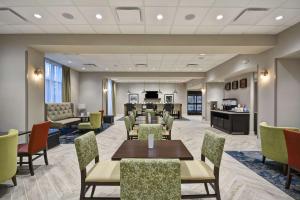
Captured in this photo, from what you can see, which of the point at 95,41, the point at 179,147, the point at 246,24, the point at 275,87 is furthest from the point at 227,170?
the point at 95,41

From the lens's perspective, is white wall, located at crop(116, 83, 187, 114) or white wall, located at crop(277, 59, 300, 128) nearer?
white wall, located at crop(277, 59, 300, 128)

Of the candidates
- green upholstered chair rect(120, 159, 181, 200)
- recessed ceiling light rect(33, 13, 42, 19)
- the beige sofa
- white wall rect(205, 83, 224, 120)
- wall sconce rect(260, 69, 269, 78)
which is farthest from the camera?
white wall rect(205, 83, 224, 120)

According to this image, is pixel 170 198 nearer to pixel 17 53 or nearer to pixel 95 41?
pixel 95 41

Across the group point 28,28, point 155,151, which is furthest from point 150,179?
point 28,28

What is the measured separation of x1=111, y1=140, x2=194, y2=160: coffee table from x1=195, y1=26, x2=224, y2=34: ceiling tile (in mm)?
3264

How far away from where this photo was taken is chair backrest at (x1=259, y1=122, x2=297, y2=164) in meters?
3.62

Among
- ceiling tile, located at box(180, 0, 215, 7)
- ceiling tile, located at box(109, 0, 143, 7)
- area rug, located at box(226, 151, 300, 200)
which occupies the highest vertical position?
A: ceiling tile, located at box(109, 0, 143, 7)

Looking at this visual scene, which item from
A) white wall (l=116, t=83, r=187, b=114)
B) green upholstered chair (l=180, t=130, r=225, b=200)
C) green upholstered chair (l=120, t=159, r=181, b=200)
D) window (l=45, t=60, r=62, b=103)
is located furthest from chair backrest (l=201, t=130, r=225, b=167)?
white wall (l=116, t=83, r=187, b=114)

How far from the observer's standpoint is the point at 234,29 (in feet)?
16.6

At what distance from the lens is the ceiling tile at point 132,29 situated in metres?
4.89

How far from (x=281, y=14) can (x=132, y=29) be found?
331 centimetres

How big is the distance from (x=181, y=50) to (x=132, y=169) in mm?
4945

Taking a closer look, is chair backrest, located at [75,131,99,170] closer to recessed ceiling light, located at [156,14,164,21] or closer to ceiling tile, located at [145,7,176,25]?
ceiling tile, located at [145,7,176,25]

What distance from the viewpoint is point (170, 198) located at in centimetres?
157
